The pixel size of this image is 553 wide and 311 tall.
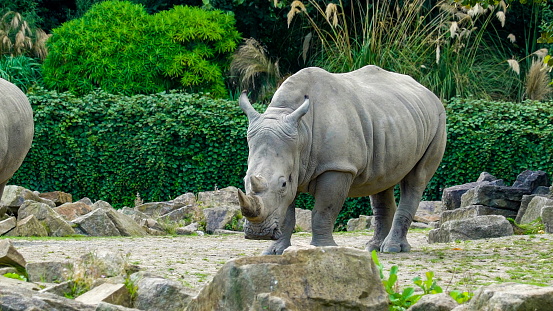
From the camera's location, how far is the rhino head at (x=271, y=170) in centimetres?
646

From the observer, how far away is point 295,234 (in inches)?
471

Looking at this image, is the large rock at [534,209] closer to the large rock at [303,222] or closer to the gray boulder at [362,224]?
the gray boulder at [362,224]

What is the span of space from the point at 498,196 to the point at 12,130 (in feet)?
19.5

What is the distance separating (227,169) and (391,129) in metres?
7.76

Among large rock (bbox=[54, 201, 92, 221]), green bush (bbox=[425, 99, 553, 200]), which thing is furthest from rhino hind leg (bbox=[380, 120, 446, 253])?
green bush (bbox=[425, 99, 553, 200])

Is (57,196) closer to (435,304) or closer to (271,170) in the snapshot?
(271,170)

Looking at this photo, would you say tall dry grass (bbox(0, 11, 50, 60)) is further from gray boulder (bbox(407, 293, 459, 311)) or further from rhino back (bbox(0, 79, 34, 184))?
gray boulder (bbox(407, 293, 459, 311))

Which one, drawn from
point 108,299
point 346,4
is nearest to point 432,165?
point 108,299

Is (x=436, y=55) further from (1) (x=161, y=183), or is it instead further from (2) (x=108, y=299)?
(2) (x=108, y=299)

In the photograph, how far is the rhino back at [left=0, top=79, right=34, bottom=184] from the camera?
9055 millimetres

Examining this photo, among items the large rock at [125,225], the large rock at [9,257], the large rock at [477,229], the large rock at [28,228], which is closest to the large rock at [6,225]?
the large rock at [28,228]

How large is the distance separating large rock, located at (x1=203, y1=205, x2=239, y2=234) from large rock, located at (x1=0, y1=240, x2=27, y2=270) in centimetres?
652

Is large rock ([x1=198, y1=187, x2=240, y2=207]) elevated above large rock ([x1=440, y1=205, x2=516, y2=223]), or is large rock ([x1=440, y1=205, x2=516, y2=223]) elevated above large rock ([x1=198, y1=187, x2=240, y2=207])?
large rock ([x1=440, y1=205, x2=516, y2=223])

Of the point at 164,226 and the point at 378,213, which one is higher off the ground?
the point at 378,213
